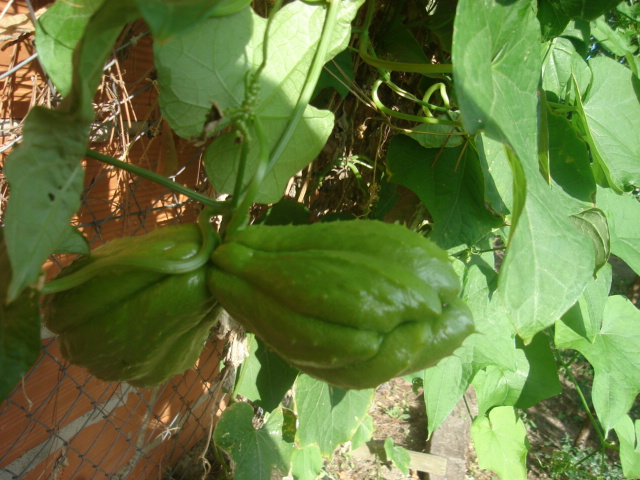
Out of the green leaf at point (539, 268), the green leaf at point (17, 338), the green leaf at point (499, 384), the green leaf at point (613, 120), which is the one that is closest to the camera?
the green leaf at point (17, 338)

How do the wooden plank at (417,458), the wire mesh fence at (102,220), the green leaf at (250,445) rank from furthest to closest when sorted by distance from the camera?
the wooden plank at (417,458)
the green leaf at (250,445)
the wire mesh fence at (102,220)

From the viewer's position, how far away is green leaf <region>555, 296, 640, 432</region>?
4.75 feet

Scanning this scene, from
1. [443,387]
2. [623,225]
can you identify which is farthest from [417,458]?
[623,225]

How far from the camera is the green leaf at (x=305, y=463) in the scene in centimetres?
180

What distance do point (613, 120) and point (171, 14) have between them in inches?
45.9

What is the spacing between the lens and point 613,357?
5.14 feet

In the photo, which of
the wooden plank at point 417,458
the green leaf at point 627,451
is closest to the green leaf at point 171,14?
the green leaf at point 627,451

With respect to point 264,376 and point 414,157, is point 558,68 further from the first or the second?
point 264,376

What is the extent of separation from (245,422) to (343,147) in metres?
0.86

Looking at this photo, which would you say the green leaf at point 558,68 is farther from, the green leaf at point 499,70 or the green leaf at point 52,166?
the green leaf at point 52,166

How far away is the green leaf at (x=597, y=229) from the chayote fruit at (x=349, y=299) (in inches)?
24.0

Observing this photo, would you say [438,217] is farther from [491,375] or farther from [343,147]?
[491,375]

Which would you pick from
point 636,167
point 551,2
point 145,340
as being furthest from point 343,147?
point 145,340

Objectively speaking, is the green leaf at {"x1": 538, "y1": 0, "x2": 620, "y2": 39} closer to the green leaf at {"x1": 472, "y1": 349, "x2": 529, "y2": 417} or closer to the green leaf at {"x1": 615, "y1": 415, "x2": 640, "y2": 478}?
the green leaf at {"x1": 472, "y1": 349, "x2": 529, "y2": 417}
